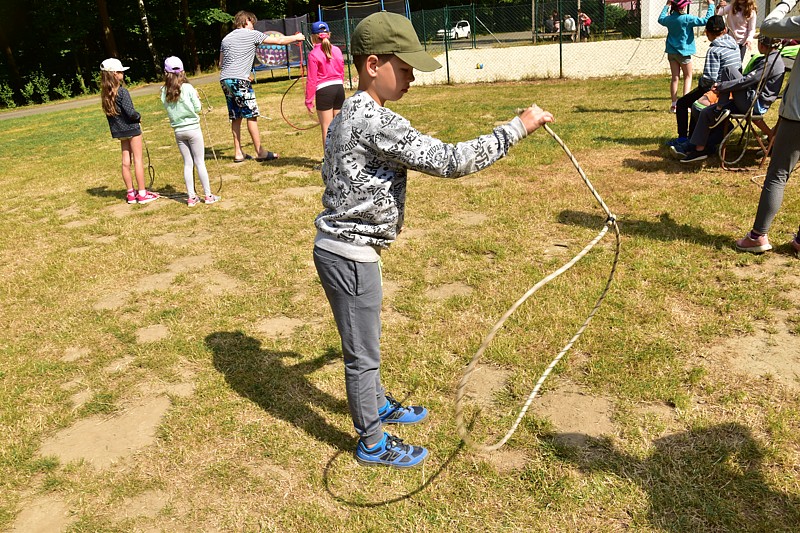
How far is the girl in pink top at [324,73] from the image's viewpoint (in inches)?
309

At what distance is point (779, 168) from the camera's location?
4531mm

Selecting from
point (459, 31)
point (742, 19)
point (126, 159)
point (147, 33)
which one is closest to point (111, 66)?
point (126, 159)

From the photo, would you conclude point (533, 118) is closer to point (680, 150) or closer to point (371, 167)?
point (371, 167)

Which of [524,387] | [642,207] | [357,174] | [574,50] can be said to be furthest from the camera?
[574,50]

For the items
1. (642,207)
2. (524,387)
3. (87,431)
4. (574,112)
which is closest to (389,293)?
(524,387)

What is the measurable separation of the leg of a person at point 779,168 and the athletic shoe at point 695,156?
264cm

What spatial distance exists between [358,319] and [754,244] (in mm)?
3716

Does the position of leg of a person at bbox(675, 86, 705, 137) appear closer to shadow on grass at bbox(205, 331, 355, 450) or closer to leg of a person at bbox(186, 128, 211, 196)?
shadow on grass at bbox(205, 331, 355, 450)

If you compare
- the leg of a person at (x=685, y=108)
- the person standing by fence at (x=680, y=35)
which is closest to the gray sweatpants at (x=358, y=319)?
the leg of a person at (x=685, y=108)

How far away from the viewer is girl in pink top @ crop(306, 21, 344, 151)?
7.84 m

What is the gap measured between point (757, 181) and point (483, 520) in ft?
18.2

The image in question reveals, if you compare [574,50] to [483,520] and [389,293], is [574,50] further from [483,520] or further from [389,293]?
[483,520]

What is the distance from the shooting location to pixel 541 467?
286 centimetres

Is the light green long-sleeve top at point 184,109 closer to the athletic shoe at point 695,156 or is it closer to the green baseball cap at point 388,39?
the green baseball cap at point 388,39
